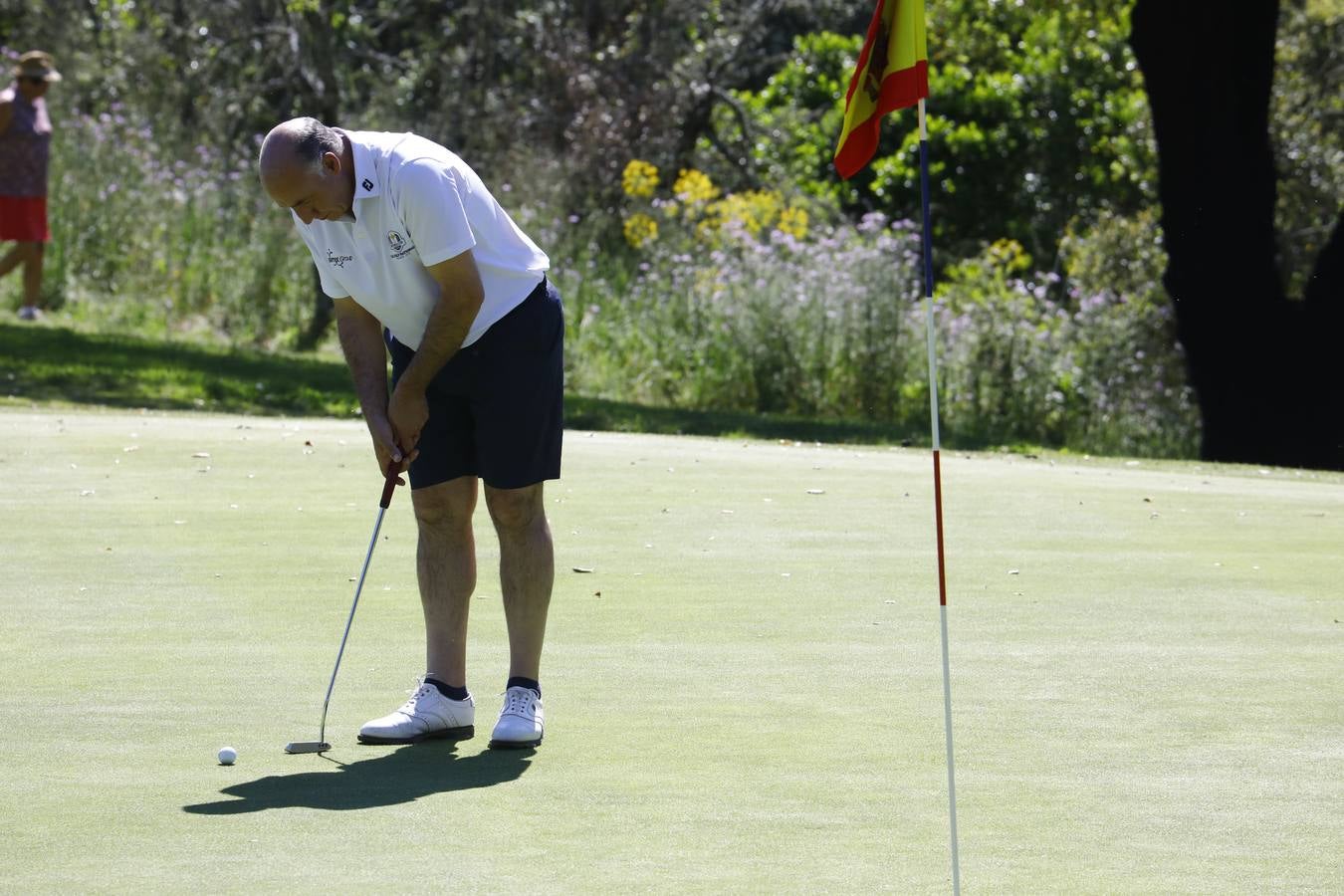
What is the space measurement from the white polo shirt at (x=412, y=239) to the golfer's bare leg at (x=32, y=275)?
13.3 meters

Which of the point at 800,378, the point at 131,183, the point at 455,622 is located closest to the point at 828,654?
the point at 455,622

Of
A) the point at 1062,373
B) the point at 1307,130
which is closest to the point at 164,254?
the point at 1062,373

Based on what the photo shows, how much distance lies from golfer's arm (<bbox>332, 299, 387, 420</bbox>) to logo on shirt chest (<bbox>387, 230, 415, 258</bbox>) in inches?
17.1

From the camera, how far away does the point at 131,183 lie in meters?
21.2

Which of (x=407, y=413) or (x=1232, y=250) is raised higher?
(x=1232, y=250)

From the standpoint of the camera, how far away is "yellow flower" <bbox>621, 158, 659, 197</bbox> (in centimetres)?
2162

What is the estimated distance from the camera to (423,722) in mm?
5746

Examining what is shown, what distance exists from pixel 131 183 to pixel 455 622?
1626 centimetres

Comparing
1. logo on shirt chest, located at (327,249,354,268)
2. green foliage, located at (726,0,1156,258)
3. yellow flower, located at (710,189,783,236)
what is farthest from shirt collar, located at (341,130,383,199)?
green foliage, located at (726,0,1156,258)

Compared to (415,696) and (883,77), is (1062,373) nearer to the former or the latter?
(415,696)

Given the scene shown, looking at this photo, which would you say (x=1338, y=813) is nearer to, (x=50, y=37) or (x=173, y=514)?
(x=173, y=514)

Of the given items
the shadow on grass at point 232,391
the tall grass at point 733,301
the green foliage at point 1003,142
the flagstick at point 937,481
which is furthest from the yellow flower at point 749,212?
the flagstick at point 937,481

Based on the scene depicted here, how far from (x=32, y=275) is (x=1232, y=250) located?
34.1 feet

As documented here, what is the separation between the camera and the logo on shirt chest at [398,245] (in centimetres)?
558
